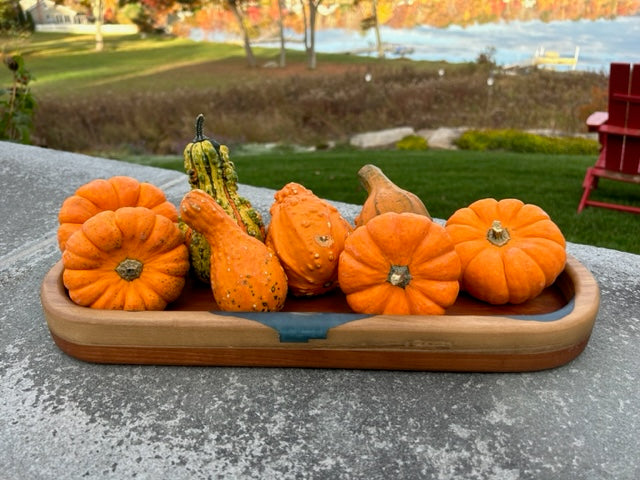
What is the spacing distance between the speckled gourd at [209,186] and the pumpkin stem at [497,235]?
2.35 feet

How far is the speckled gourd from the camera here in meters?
1.76

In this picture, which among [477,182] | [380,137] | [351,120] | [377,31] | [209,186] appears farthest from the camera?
[377,31]

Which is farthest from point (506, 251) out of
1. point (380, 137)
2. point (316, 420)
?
point (380, 137)

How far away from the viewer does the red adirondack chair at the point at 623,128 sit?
528 centimetres

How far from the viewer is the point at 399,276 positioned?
1539mm

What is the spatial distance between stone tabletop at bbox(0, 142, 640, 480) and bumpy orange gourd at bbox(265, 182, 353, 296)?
0.27 m

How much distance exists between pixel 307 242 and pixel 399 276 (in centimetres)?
29

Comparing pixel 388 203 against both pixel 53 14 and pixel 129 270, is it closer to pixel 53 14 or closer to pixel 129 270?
pixel 129 270

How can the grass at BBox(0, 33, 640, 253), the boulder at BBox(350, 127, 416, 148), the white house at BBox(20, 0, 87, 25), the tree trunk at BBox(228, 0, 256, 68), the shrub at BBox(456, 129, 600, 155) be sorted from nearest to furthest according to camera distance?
the grass at BBox(0, 33, 640, 253) < the shrub at BBox(456, 129, 600, 155) < the boulder at BBox(350, 127, 416, 148) < the tree trunk at BBox(228, 0, 256, 68) < the white house at BBox(20, 0, 87, 25)

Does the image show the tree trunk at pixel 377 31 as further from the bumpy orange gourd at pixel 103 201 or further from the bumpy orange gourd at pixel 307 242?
the bumpy orange gourd at pixel 307 242

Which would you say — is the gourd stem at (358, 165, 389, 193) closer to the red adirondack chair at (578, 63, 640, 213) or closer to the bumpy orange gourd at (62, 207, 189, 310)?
the bumpy orange gourd at (62, 207, 189, 310)

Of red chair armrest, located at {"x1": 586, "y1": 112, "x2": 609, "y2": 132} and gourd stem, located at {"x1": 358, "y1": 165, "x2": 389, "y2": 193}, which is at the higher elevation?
gourd stem, located at {"x1": 358, "y1": 165, "x2": 389, "y2": 193}

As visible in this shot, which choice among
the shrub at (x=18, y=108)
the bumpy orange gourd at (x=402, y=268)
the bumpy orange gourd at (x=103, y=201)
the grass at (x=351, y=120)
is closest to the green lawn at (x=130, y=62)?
the grass at (x=351, y=120)

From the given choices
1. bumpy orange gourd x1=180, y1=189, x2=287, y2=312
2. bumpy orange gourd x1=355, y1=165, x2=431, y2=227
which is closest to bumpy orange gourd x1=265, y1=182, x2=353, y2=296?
bumpy orange gourd x1=180, y1=189, x2=287, y2=312
